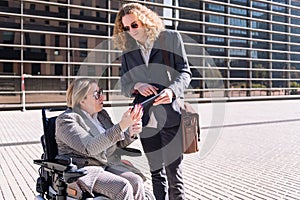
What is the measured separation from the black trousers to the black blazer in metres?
0.09

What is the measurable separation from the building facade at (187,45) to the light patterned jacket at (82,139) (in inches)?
346

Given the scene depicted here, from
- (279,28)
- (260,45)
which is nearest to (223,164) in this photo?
(260,45)

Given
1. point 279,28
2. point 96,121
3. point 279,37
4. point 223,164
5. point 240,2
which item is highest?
point 240,2

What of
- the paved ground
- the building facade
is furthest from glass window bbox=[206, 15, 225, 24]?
the paved ground

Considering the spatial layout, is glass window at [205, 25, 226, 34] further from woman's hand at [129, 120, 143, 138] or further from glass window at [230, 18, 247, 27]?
woman's hand at [129, 120, 143, 138]

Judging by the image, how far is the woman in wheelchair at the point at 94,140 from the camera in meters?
2.37

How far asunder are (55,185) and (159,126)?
85 centimetres

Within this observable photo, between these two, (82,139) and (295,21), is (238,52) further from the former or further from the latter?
(82,139)

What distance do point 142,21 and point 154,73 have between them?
386 mm

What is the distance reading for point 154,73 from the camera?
2.67m

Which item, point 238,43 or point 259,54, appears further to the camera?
point 259,54

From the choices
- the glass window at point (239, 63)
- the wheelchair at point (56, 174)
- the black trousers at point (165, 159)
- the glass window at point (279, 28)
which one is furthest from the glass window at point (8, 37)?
the glass window at point (279, 28)

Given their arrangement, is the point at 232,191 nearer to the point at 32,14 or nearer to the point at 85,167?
the point at 85,167

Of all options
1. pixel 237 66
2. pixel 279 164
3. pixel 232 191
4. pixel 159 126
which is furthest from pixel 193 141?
pixel 237 66
